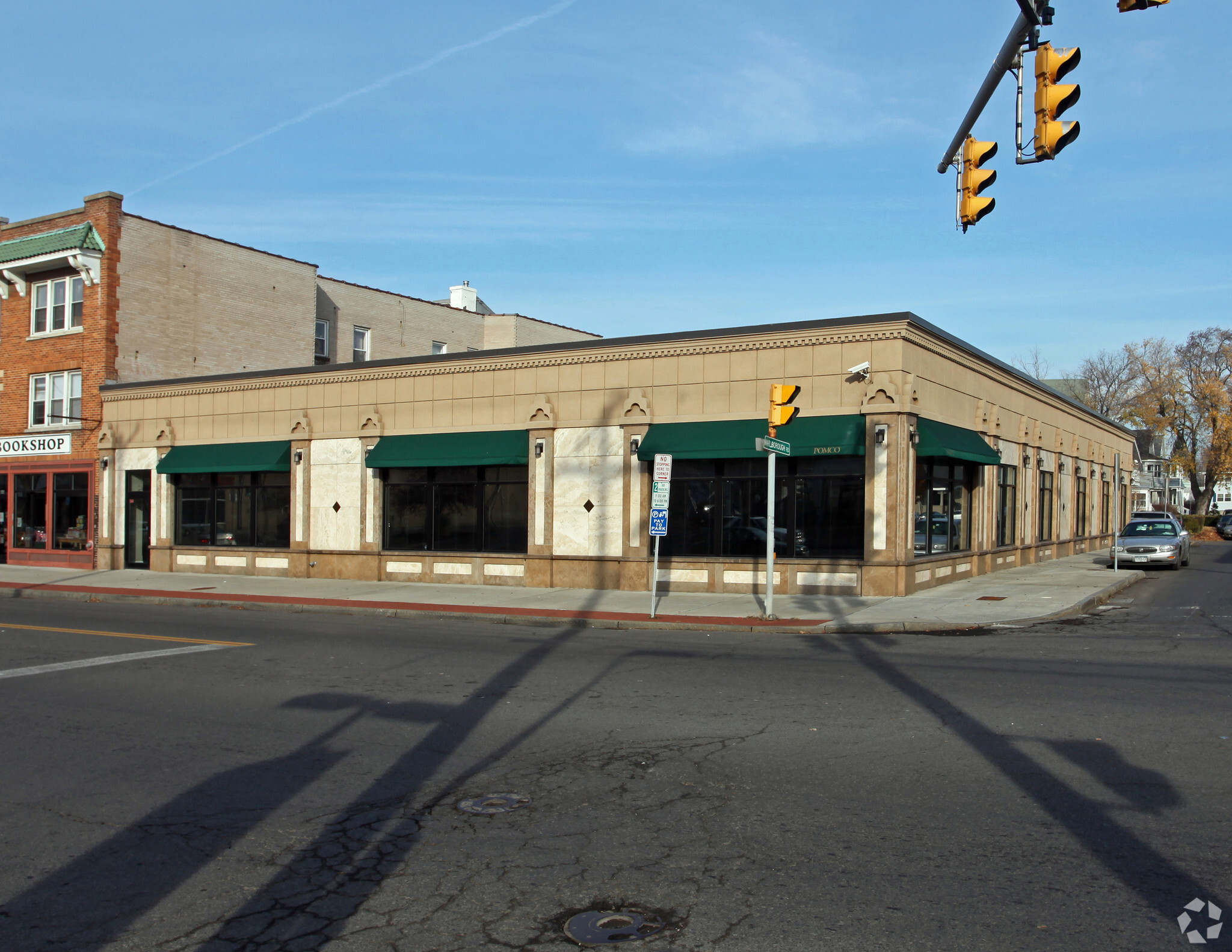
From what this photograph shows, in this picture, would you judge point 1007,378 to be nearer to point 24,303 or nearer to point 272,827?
point 272,827

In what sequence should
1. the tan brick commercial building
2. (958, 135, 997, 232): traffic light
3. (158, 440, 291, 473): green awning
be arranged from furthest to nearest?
(158, 440, 291, 473): green awning → the tan brick commercial building → (958, 135, 997, 232): traffic light

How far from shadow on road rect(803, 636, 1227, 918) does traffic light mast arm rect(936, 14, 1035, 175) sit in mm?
5582

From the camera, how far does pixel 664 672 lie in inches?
467

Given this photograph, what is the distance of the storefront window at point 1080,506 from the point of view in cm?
3822

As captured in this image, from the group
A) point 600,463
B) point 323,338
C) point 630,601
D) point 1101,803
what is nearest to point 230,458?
point 600,463

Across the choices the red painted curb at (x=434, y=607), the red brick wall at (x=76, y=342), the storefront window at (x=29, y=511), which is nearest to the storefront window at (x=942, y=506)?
the red painted curb at (x=434, y=607)

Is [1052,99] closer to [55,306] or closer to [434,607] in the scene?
[434,607]

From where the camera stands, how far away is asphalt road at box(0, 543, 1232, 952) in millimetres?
4754

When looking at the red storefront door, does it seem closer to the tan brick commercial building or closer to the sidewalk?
the tan brick commercial building

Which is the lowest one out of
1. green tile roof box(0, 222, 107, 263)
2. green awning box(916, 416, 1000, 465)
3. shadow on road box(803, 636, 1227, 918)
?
shadow on road box(803, 636, 1227, 918)

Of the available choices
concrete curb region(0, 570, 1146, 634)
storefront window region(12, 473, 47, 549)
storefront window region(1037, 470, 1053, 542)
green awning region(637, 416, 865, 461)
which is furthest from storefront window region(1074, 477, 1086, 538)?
storefront window region(12, 473, 47, 549)

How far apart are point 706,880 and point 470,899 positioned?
3.92 feet

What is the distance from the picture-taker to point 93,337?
3098 cm

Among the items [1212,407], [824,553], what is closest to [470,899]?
[824,553]
